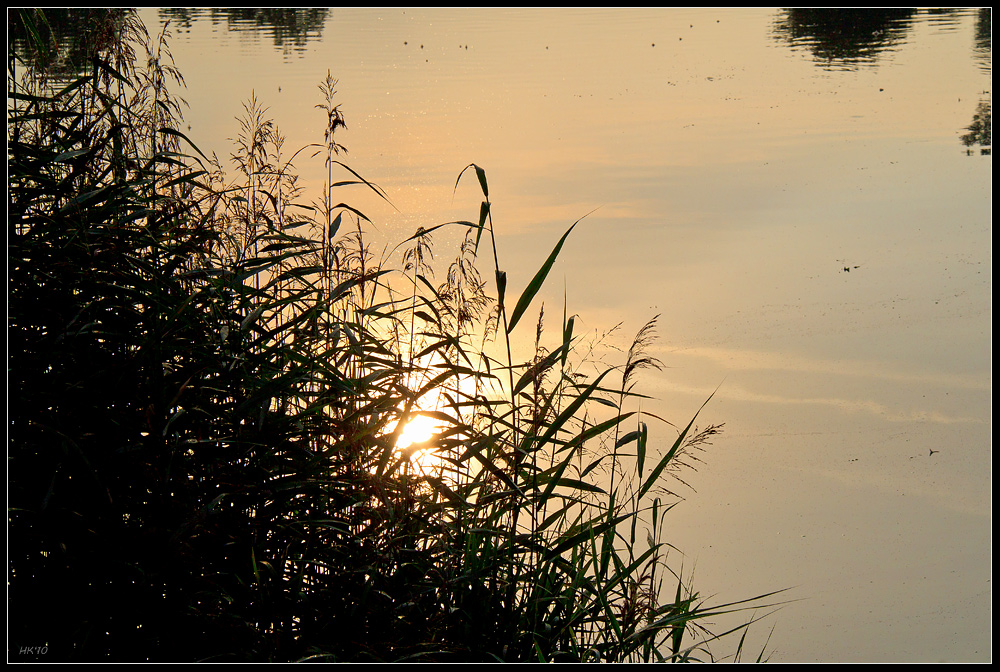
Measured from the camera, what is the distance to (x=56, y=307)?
4.86 ft

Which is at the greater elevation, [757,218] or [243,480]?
[757,218]

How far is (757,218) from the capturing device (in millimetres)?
3707

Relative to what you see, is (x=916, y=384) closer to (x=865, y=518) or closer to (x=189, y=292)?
(x=865, y=518)

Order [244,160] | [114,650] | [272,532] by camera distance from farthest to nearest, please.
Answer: [244,160] → [272,532] → [114,650]

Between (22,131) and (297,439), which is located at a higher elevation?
(22,131)

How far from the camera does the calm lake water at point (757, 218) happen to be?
2.31 meters

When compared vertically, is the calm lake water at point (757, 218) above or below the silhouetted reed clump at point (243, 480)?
above

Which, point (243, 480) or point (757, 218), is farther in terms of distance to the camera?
point (757, 218)

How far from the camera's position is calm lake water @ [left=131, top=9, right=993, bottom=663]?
2.31 meters

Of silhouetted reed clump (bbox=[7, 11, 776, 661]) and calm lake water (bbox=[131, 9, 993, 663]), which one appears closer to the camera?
silhouetted reed clump (bbox=[7, 11, 776, 661])

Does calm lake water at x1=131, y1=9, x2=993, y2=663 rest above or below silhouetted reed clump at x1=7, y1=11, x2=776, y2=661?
above

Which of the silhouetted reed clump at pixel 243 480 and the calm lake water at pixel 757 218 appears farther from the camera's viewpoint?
the calm lake water at pixel 757 218

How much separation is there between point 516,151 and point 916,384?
6.86ft

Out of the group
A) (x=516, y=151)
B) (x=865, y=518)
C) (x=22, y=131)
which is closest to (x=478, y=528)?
(x=22, y=131)
